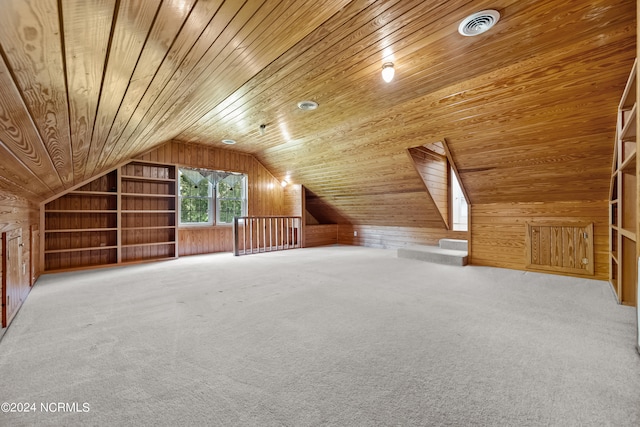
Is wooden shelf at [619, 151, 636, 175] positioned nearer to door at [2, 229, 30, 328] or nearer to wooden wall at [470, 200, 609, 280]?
wooden wall at [470, 200, 609, 280]

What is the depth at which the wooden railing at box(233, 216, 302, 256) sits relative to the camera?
6.48 meters

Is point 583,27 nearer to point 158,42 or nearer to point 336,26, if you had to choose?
point 336,26

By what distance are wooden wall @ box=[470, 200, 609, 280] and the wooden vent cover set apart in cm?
7

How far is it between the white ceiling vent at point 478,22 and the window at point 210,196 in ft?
17.9

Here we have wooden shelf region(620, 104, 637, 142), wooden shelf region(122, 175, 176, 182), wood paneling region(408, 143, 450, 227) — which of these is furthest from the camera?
wooden shelf region(122, 175, 176, 182)

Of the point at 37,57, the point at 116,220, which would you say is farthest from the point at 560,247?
the point at 116,220

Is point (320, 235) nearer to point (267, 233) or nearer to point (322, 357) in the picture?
point (267, 233)

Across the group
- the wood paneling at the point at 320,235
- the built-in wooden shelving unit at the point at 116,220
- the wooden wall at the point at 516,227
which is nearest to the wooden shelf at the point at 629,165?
the wooden wall at the point at 516,227

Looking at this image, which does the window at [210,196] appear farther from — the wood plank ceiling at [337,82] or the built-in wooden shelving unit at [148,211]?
the wood plank ceiling at [337,82]

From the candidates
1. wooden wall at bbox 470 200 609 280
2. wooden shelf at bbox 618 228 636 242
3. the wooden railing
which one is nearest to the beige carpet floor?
wooden shelf at bbox 618 228 636 242

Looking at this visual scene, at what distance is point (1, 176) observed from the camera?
188 centimetres

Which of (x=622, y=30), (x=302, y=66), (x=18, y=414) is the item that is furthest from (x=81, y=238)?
(x=622, y=30)

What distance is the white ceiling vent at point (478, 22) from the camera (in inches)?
75.5

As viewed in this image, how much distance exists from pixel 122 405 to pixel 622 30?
4.01m
